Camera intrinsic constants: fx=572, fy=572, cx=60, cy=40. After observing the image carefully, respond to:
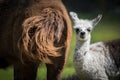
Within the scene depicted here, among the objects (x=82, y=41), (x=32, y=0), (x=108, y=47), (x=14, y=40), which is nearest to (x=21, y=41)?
(x=14, y=40)

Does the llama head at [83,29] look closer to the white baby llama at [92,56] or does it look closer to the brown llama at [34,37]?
the white baby llama at [92,56]

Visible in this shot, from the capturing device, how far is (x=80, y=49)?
3.70 m

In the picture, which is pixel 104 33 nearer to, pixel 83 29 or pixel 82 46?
pixel 82 46

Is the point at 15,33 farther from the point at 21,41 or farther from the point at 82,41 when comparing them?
the point at 82,41

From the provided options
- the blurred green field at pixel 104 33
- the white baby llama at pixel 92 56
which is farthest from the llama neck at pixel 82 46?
the blurred green field at pixel 104 33

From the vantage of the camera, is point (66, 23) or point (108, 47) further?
point (108, 47)

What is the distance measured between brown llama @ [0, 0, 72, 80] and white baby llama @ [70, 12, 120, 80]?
1.61 ft

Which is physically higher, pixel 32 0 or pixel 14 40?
pixel 32 0

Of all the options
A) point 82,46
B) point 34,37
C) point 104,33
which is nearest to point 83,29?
point 82,46

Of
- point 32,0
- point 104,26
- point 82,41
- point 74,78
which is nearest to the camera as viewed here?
point 32,0

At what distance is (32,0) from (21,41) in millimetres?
332

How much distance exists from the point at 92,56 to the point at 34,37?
100 cm

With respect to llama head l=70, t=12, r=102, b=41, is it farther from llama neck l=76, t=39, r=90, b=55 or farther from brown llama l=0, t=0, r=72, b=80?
brown llama l=0, t=0, r=72, b=80

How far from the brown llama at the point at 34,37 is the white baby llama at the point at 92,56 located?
1.61ft
